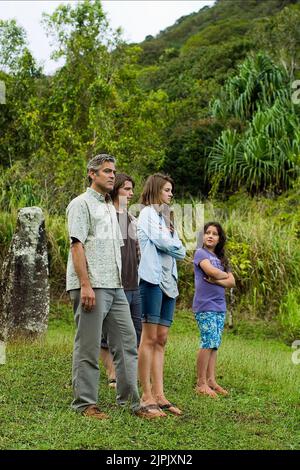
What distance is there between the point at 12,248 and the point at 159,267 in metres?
3.46

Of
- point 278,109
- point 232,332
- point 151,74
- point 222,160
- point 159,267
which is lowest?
point 232,332

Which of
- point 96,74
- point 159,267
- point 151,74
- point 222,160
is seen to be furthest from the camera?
point 151,74

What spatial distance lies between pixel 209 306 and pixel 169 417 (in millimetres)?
1471

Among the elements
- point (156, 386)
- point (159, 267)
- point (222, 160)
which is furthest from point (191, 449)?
point (222, 160)

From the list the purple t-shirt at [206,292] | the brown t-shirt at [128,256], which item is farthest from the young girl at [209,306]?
the brown t-shirt at [128,256]

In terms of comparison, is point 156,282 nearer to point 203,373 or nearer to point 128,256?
point 128,256

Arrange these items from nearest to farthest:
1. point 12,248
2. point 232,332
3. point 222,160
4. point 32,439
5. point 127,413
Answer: point 32,439, point 127,413, point 12,248, point 232,332, point 222,160

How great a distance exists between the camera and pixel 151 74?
31891mm

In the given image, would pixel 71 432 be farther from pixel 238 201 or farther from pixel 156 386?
pixel 238 201

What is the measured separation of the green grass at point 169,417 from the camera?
5.06 meters

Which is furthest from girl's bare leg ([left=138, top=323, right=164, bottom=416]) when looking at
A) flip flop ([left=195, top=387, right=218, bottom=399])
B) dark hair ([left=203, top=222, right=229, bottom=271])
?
dark hair ([left=203, top=222, right=229, bottom=271])

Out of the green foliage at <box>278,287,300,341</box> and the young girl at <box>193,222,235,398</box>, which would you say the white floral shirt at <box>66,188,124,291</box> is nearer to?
the young girl at <box>193,222,235,398</box>

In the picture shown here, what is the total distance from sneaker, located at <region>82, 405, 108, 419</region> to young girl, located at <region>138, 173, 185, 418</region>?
400 mm

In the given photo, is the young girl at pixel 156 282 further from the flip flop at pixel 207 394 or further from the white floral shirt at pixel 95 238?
the flip flop at pixel 207 394
